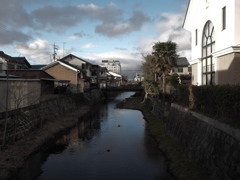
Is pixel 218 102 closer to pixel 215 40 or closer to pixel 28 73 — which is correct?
pixel 215 40

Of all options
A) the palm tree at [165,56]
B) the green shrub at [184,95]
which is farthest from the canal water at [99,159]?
the palm tree at [165,56]

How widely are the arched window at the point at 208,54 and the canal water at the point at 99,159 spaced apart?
720cm

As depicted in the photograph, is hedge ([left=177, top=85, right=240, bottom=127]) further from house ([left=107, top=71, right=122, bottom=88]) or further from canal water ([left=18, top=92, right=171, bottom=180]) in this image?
house ([left=107, top=71, right=122, bottom=88])

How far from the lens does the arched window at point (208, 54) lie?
670 inches

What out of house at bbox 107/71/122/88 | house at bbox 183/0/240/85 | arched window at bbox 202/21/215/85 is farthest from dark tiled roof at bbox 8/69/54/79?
house at bbox 107/71/122/88

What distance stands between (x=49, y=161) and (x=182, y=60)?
51101mm

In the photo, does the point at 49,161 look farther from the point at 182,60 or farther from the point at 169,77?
the point at 182,60

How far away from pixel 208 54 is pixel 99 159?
12487 mm

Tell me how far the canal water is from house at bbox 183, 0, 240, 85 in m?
7.35

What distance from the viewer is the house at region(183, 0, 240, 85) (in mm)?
13570

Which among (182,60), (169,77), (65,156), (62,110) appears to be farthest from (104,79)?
(65,156)

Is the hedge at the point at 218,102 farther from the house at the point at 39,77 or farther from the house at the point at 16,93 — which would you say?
the house at the point at 39,77

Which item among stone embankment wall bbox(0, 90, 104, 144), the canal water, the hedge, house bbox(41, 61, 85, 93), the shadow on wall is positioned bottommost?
the canal water

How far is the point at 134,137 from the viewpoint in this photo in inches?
760
